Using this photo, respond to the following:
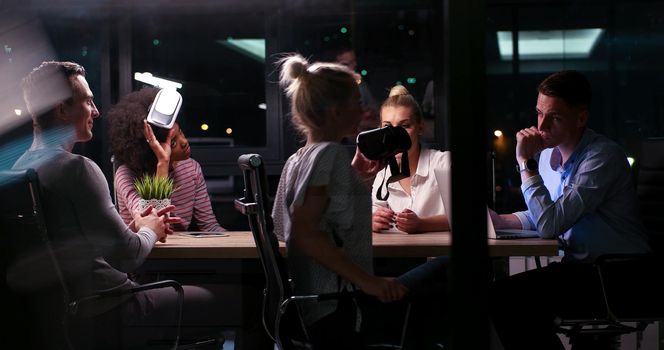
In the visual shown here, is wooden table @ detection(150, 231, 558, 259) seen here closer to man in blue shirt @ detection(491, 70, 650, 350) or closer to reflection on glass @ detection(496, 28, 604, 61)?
man in blue shirt @ detection(491, 70, 650, 350)

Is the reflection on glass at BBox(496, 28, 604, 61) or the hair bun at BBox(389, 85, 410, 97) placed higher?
the reflection on glass at BBox(496, 28, 604, 61)

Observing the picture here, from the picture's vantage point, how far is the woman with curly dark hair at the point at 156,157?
149 inches

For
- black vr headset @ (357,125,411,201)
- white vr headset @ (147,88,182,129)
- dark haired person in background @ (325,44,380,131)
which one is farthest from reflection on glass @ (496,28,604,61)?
white vr headset @ (147,88,182,129)

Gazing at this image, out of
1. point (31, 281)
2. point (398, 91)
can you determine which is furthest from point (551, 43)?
point (31, 281)

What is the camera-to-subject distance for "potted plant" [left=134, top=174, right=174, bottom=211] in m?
3.40

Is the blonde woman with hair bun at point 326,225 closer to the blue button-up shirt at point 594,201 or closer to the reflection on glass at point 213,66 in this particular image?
the blue button-up shirt at point 594,201

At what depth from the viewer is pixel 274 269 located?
8.38 feet

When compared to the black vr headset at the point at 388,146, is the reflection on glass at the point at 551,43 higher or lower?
higher

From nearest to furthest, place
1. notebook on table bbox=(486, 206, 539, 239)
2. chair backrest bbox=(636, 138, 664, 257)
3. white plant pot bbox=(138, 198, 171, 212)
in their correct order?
notebook on table bbox=(486, 206, 539, 239) < white plant pot bbox=(138, 198, 171, 212) < chair backrest bbox=(636, 138, 664, 257)

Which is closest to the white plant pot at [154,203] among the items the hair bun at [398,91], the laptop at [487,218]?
the hair bun at [398,91]

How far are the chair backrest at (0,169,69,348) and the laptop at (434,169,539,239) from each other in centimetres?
125

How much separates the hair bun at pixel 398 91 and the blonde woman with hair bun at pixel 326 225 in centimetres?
76

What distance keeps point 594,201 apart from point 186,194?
1.76 meters

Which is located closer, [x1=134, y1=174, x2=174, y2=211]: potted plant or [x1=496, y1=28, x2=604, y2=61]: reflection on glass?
[x1=134, y1=174, x2=174, y2=211]: potted plant
